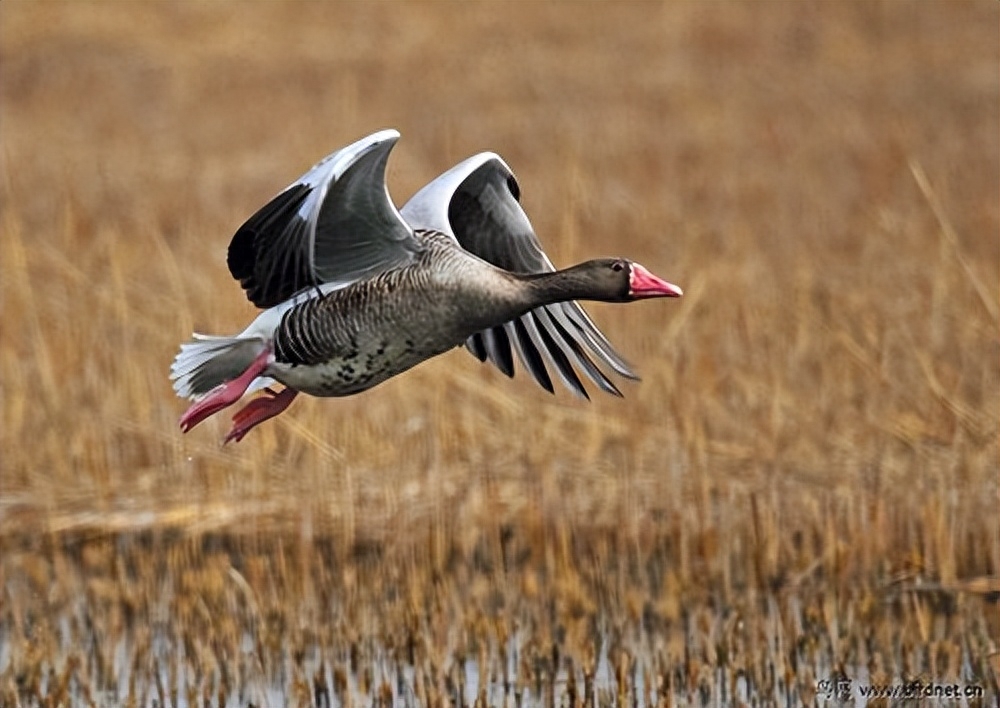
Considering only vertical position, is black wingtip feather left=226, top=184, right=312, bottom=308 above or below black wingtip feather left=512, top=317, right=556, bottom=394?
above

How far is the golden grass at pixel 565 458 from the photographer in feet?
28.3

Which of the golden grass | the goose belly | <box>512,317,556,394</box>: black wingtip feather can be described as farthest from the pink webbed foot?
the golden grass

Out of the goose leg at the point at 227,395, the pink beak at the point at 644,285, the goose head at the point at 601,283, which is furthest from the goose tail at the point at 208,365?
the pink beak at the point at 644,285

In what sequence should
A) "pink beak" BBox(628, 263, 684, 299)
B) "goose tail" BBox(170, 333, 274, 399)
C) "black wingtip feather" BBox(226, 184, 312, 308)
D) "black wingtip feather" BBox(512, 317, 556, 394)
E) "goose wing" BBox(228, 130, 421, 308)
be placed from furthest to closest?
"black wingtip feather" BBox(512, 317, 556, 394)
"goose tail" BBox(170, 333, 274, 399)
"pink beak" BBox(628, 263, 684, 299)
"black wingtip feather" BBox(226, 184, 312, 308)
"goose wing" BBox(228, 130, 421, 308)

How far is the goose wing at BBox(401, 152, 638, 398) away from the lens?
7.47 meters

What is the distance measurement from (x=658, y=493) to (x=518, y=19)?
38.2ft

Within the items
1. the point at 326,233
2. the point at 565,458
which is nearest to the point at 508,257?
the point at 326,233

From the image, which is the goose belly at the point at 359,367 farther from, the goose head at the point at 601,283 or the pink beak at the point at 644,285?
the pink beak at the point at 644,285

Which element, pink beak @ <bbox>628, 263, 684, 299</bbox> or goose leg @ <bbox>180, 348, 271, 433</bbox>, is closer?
pink beak @ <bbox>628, 263, 684, 299</bbox>

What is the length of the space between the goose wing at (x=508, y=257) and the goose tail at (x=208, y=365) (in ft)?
2.42

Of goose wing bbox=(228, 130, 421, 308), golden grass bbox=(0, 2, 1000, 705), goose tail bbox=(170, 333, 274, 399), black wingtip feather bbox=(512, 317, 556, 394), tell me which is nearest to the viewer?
goose wing bbox=(228, 130, 421, 308)

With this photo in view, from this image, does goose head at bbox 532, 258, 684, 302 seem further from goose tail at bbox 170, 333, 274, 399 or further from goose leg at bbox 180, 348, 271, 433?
goose tail at bbox 170, 333, 274, 399

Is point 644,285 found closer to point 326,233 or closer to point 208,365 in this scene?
point 326,233

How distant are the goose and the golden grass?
1605 mm
